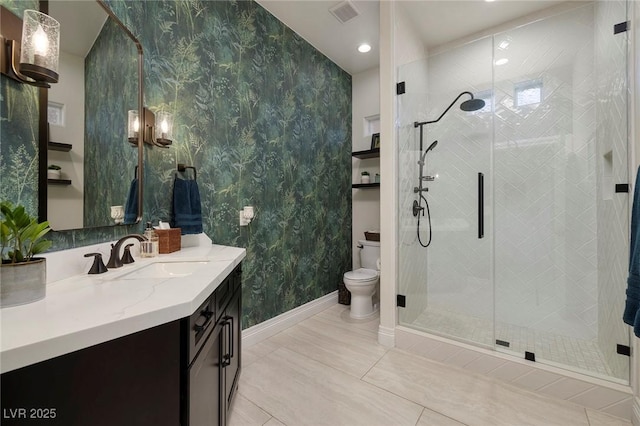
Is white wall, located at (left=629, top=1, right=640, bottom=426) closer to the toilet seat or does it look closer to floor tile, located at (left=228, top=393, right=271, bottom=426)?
the toilet seat

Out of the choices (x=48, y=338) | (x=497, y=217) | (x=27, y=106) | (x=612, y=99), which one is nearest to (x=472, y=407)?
(x=497, y=217)

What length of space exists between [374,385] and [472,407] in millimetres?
557

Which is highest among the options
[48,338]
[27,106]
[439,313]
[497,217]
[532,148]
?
[532,148]

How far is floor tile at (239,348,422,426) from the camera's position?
146 centimetres

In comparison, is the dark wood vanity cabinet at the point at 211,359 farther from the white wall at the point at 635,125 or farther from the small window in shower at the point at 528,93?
the small window in shower at the point at 528,93

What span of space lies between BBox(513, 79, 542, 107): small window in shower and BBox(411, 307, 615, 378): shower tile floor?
189 centimetres

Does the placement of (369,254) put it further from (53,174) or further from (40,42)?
(40,42)

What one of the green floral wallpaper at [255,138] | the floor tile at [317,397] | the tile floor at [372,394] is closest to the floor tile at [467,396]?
the tile floor at [372,394]

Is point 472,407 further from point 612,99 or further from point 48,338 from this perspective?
point 612,99

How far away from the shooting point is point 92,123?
1249mm

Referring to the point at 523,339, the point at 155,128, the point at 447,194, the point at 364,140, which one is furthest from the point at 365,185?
the point at 155,128

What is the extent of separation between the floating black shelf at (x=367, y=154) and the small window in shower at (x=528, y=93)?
4.45 ft

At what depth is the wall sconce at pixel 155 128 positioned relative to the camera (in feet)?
4.92

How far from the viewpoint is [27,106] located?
101 cm
